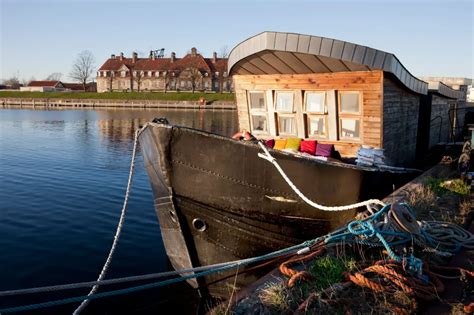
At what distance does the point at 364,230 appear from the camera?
495 centimetres

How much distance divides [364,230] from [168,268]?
234 inches

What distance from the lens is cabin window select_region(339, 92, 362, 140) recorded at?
9.62 metres

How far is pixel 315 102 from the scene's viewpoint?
10.2 m

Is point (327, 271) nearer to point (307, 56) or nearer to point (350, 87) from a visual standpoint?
point (307, 56)

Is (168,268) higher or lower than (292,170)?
lower

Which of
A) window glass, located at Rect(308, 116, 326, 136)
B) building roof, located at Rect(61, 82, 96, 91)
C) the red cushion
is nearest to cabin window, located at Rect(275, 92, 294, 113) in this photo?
window glass, located at Rect(308, 116, 326, 136)

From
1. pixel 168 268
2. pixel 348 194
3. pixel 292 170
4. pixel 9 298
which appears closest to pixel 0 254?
pixel 9 298

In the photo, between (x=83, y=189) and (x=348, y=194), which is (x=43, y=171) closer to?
(x=83, y=189)

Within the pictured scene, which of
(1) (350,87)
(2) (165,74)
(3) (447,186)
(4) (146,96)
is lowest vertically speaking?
(3) (447,186)

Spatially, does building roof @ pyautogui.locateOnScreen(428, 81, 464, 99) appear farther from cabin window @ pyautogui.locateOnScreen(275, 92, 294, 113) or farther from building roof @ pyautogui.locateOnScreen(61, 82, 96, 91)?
building roof @ pyautogui.locateOnScreen(61, 82, 96, 91)

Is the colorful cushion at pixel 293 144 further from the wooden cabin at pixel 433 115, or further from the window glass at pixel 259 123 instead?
the wooden cabin at pixel 433 115

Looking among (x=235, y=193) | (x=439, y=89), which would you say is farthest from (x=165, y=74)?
(x=235, y=193)

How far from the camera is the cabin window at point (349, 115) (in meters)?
9.62

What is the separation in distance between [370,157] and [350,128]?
39.3 inches
